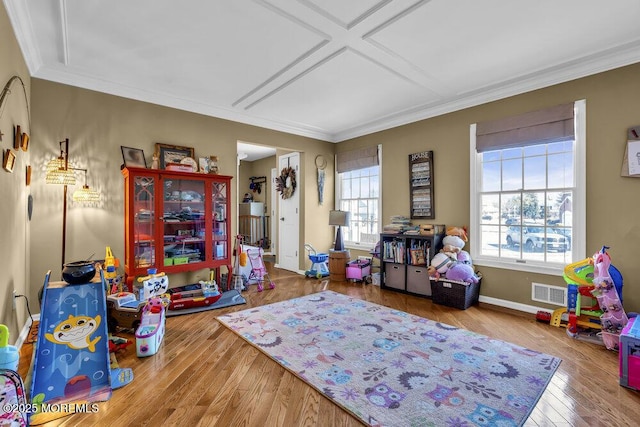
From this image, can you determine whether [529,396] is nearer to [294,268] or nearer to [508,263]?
[508,263]

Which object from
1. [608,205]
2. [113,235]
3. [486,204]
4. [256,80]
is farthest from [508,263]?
[113,235]

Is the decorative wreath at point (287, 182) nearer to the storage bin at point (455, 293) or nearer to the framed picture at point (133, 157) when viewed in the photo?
the framed picture at point (133, 157)

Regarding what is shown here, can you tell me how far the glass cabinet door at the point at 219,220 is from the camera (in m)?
4.04

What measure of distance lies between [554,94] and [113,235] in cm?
525

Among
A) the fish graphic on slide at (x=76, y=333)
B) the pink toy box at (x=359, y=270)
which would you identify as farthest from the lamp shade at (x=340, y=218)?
the fish graphic on slide at (x=76, y=333)

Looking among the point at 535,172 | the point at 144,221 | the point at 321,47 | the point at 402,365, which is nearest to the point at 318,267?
the point at 144,221

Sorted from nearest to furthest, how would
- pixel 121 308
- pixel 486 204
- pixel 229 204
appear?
pixel 121 308 < pixel 486 204 < pixel 229 204

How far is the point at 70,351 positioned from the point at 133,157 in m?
2.46

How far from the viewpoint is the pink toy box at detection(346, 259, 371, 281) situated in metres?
4.89

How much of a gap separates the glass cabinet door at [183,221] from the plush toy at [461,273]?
3.16 metres

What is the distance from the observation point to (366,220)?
538 cm

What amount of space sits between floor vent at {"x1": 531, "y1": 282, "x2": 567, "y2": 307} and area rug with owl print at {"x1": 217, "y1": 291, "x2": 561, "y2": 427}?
115 cm

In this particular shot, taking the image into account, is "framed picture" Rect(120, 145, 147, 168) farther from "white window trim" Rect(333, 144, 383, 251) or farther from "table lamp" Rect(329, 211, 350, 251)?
"white window trim" Rect(333, 144, 383, 251)

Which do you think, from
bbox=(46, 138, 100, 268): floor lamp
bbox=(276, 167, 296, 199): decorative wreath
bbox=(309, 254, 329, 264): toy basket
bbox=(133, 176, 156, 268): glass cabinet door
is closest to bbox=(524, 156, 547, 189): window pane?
bbox=(309, 254, 329, 264): toy basket
